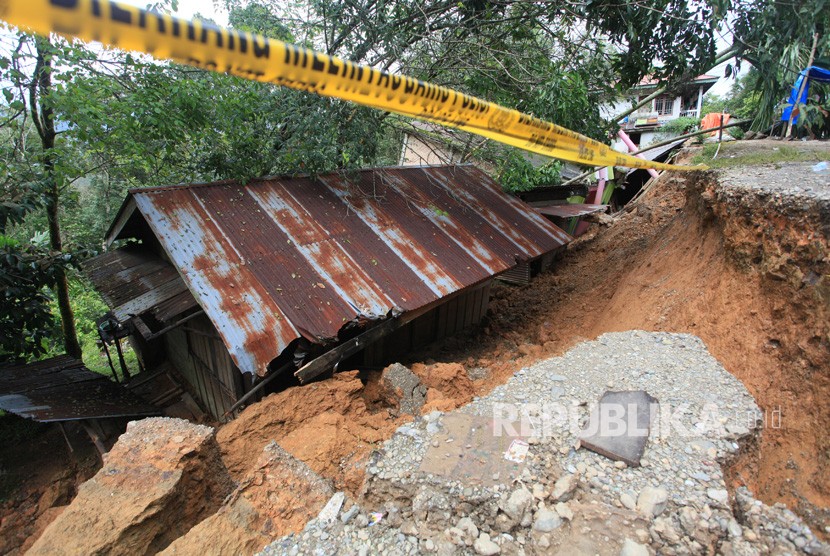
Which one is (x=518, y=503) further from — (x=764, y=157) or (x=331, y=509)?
(x=764, y=157)

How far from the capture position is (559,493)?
2443mm

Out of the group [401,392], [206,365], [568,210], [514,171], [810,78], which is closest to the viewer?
[401,392]

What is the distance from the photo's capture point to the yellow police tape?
4.37 ft

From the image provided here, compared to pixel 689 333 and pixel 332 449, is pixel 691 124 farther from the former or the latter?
pixel 332 449

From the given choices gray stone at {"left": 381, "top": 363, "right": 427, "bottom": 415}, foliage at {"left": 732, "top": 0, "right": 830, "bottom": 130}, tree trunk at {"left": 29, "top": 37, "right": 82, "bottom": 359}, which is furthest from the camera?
tree trunk at {"left": 29, "top": 37, "right": 82, "bottom": 359}

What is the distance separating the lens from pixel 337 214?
591cm

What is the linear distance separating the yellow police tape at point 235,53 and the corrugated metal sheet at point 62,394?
4.81 meters

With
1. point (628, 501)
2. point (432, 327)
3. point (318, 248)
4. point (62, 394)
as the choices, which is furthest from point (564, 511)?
point (62, 394)

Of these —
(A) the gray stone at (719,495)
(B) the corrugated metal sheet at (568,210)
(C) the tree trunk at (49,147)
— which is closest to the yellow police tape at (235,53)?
(A) the gray stone at (719,495)

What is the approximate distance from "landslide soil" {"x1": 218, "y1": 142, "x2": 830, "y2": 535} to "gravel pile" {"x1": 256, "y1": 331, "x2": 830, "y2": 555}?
33cm

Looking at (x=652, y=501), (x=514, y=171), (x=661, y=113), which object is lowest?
(x=652, y=501)

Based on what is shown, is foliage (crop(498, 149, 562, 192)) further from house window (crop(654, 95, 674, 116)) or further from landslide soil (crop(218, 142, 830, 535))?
house window (crop(654, 95, 674, 116))

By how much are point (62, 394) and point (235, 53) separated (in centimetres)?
593

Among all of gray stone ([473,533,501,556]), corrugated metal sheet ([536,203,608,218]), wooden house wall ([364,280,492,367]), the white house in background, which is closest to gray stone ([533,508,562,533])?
gray stone ([473,533,501,556])
